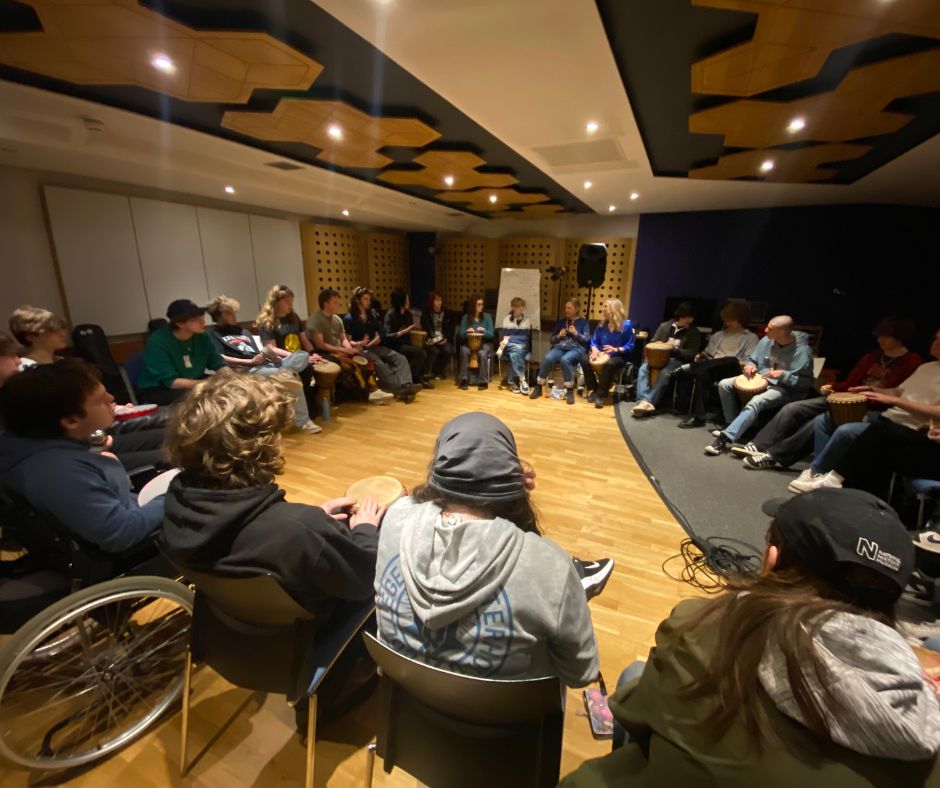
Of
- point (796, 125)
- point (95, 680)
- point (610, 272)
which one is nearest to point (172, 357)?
point (95, 680)

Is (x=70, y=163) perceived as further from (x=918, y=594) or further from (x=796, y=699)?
(x=918, y=594)

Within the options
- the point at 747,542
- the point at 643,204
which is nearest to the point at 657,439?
the point at 747,542

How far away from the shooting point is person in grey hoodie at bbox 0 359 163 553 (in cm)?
129

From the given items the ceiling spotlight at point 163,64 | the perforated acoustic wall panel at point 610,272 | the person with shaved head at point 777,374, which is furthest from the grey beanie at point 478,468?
the perforated acoustic wall panel at point 610,272

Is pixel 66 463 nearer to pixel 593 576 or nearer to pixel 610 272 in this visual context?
pixel 593 576

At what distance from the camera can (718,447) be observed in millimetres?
4055

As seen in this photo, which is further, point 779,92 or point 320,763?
point 779,92

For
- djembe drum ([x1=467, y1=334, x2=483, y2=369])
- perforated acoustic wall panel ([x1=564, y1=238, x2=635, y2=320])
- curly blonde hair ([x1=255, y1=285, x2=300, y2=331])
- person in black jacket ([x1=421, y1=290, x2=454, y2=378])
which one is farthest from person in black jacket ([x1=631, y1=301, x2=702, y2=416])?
curly blonde hair ([x1=255, y1=285, x2=300, y2=331])

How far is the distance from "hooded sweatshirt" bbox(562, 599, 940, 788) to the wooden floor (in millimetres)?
1123

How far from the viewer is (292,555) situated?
1076mm

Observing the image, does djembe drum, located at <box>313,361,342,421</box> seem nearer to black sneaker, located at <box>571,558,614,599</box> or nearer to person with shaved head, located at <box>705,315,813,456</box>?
black sneaker, located at <box>571,558,614,599</box>

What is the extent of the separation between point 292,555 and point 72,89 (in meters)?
3.20

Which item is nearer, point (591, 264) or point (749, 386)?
point (749, 386)

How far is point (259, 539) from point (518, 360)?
17.8ft
